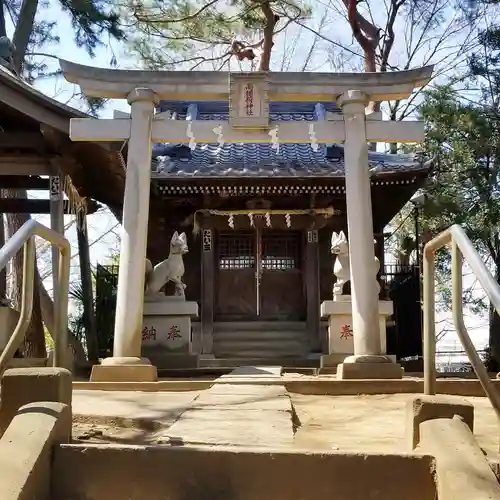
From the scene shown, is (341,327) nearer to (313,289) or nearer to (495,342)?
(313,289)

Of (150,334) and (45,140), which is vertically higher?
(45,140)

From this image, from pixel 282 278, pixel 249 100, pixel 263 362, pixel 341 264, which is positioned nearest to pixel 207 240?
pixel 282 278

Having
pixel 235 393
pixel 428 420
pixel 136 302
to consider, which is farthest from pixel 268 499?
pixel 136 302

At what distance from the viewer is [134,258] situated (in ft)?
26.0

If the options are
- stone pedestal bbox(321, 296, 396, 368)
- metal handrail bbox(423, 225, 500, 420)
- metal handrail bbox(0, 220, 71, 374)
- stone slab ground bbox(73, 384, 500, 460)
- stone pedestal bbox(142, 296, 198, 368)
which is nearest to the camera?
metal handrail bbox(423, 225, 500, 420)

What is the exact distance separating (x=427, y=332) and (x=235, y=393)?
1910 millimetres

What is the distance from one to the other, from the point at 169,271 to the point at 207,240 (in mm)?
2697

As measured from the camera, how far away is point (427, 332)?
12.6ft

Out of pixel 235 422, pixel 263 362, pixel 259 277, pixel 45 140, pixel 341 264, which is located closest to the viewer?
pixel 235 422

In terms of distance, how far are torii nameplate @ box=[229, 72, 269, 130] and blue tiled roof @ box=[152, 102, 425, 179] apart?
3.80 meters

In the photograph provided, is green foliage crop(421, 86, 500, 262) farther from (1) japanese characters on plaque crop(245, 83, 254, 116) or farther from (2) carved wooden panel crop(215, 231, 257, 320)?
(1) japanese characters on plaque crop(245, 83, 254, 116)

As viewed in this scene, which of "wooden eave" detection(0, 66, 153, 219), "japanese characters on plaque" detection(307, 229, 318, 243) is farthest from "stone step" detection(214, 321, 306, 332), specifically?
"wooden eave" detection(0, 66, 153, 219)

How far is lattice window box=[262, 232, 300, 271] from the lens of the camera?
13969 mm

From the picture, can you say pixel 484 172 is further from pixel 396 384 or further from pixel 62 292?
pixel 62 292
